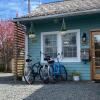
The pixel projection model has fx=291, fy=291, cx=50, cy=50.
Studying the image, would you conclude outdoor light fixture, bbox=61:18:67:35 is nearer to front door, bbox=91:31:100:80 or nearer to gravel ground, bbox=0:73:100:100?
front door, bbox=91:31:100:80

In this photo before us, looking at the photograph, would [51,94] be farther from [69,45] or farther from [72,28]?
[72,28]

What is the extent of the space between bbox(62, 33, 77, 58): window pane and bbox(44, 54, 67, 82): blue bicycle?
693 millimetres

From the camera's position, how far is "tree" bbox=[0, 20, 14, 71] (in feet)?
83.0

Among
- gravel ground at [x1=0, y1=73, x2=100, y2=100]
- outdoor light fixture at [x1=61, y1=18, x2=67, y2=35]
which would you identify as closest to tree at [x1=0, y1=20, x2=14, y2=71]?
outdoor light fixture at [x1=61, y1=18, x2=67, y2=35]

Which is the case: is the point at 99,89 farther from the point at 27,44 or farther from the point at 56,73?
the point at 27,44

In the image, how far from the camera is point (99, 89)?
10.2 m

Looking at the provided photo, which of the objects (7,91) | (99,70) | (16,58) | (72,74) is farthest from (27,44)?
(7,91)

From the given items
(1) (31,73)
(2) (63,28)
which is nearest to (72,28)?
(2) (63,28)

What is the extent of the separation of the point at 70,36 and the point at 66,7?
166cm

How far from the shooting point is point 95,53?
44.4 ft

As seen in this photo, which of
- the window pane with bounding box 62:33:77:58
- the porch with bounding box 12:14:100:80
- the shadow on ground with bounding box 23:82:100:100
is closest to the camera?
the shadow on ground with bounding box 23:82:100:100

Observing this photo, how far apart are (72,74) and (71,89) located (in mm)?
3328

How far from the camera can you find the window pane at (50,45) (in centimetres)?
1462

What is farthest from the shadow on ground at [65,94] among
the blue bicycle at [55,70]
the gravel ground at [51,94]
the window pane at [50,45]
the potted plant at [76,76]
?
the window pane at [50,45]
